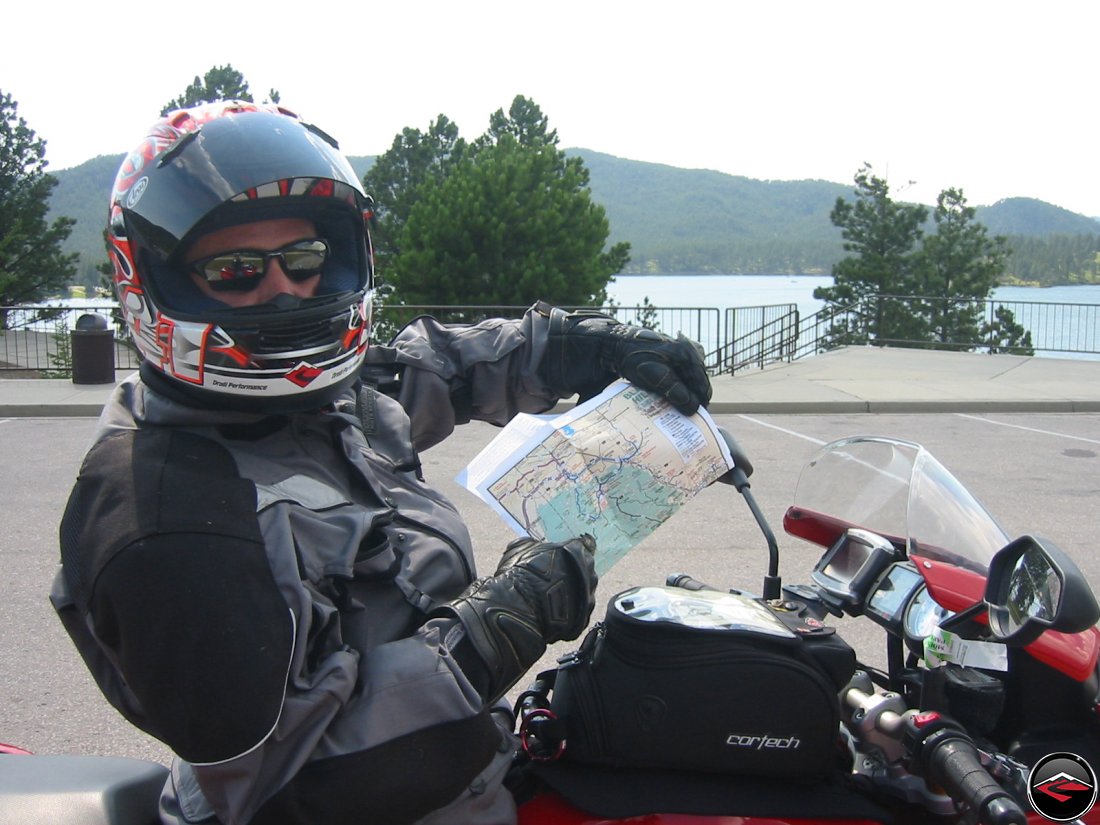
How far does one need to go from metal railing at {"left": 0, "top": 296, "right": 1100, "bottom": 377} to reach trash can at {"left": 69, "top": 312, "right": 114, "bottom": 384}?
1.74m

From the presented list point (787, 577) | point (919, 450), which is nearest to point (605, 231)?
point (787, 577)

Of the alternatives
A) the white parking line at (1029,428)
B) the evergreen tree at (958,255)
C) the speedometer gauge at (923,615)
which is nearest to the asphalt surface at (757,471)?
the white parking line at (1029,428)

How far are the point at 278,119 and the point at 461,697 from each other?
106 centimetres

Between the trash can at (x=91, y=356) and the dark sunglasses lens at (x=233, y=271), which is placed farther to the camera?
the trash can at (x=91, y=356)

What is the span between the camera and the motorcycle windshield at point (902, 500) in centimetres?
167

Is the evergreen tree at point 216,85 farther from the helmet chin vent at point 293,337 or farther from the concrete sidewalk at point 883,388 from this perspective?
the helmet chin vent at point 293,337

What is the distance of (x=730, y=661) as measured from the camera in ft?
4.87

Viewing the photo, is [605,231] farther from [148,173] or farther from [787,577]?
[148,173]

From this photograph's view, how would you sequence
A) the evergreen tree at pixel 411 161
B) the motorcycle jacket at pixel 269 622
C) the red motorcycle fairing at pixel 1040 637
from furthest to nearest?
the evergreen tree at pixel 411 161
the red motorcycle fairing at pixel 1040 637
the motorcycle jacket at pixel 269 622

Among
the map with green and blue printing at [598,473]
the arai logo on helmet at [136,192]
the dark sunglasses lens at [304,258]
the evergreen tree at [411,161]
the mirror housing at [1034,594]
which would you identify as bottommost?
the mirror housing at [1034,594]

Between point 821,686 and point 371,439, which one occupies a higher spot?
point 371,439

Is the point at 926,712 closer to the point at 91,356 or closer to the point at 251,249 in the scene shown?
the point at 251,249

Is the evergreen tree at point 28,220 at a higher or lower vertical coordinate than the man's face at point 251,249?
higher

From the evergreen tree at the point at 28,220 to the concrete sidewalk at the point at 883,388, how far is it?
35.7ft
